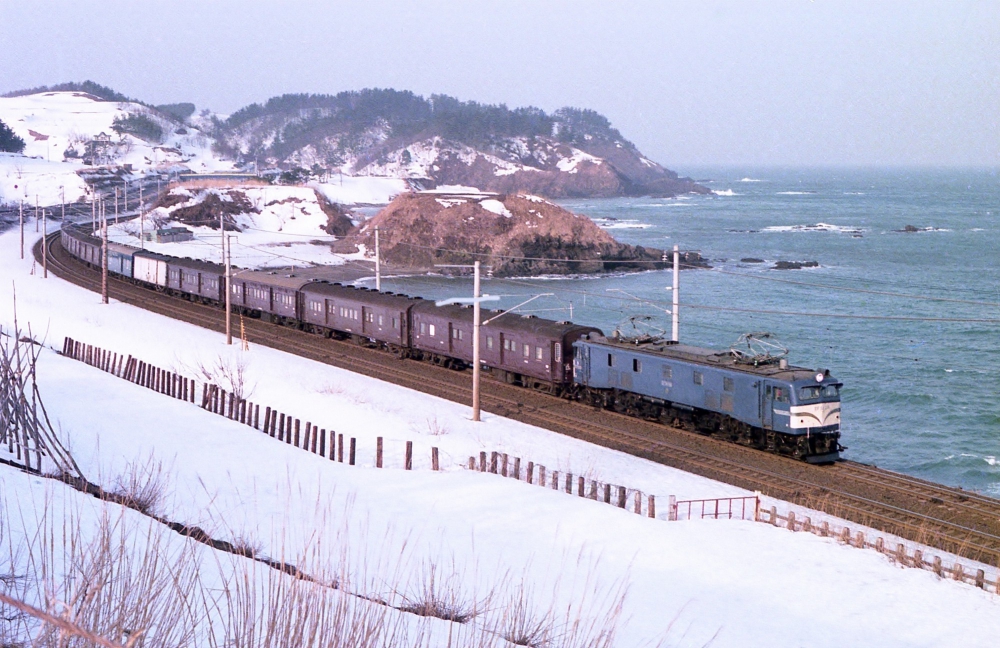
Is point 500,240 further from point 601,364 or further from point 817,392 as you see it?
point 817,392

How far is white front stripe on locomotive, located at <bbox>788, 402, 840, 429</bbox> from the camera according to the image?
26828 millimetres

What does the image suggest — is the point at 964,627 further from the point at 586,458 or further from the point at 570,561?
the point at 586,458

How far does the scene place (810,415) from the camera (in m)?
27.0

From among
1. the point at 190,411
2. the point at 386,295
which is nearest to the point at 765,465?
the point at 190,411

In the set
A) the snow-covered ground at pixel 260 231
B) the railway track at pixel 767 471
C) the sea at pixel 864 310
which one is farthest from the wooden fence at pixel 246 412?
the snow-covered ground at pixel 260 231

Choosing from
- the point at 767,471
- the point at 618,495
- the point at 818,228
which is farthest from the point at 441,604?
the point at 818,228

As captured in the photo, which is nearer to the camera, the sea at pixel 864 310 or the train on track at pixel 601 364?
the train on track at pixel 601 364

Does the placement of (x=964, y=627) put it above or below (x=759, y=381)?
A: below

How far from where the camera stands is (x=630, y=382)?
3177cm

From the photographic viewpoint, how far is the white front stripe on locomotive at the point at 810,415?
26828mm

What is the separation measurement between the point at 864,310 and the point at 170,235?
67.0m

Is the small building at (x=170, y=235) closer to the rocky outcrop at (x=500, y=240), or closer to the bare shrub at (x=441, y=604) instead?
the rocky outcrop at (x=500, y=240)

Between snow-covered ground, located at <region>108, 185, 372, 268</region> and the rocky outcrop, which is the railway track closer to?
snow-covered ground, located at <region>108, 185, 372, 268</region>

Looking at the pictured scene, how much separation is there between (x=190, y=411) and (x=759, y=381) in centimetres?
1571
